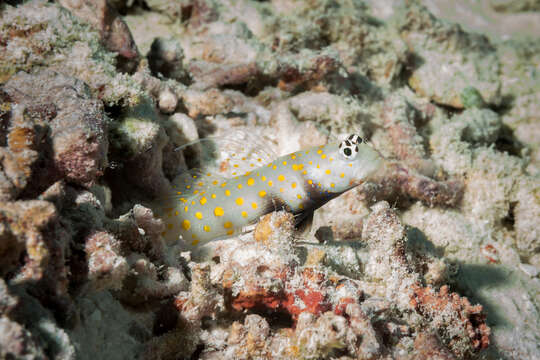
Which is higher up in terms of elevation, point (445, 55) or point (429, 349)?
point (429, 349)

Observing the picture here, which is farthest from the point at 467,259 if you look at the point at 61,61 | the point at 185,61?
the point at 61,61

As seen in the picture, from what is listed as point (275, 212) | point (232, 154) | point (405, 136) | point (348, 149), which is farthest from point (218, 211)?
point (405, 136)

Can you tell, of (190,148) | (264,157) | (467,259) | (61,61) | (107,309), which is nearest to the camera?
(107,309)

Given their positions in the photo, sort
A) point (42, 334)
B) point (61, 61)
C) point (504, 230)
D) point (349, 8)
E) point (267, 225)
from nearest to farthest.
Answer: point (42, 334)
point (267, 225)
point (61, 61)
point (504, 230)
point (349, 8)

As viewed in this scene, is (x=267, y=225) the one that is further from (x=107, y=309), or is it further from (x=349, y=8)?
(x=349, y=8)

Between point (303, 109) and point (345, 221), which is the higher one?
point (303, 109)

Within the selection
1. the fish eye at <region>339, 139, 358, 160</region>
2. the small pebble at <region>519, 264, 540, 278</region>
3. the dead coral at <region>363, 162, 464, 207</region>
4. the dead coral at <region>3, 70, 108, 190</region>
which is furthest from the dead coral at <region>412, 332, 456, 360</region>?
the small pebble at <region>519, 264, 540, 278</region>

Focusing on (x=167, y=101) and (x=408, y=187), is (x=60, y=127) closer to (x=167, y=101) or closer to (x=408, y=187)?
(x=167, y=101)
